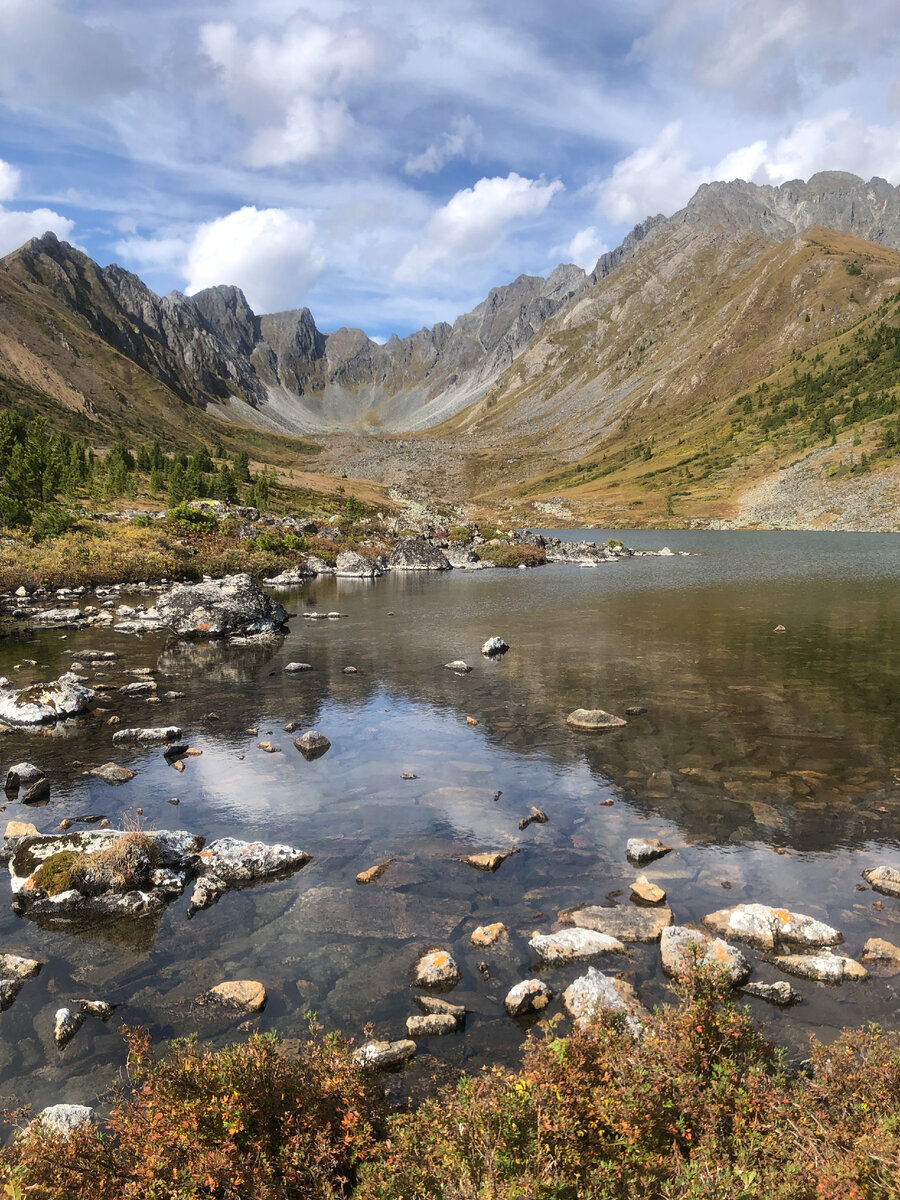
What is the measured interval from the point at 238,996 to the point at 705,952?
7.50 m

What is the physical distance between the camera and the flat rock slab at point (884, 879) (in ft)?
41.5

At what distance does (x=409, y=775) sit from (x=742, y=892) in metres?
9.69

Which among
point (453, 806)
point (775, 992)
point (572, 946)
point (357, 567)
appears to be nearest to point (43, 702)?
point (453, 806)

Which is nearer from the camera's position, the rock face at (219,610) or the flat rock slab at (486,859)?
the flat rock slab at (486,859)

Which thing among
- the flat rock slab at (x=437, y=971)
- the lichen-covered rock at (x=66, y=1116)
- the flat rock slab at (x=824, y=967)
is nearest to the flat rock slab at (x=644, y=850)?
the flat rock slab at (x=824, y=967)

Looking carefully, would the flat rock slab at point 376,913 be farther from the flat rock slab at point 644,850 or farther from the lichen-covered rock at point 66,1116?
the lichen-covered rock at point 66,1116

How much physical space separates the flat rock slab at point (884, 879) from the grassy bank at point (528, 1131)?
22.1ft

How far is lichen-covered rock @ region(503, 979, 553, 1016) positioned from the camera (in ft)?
31.6

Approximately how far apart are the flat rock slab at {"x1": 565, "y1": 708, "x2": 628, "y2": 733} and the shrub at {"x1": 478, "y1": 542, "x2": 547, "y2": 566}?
210 ft

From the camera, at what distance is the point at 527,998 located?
970cm

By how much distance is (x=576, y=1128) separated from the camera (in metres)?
6.07

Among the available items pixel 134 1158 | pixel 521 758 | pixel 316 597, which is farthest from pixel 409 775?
pixel 316 597

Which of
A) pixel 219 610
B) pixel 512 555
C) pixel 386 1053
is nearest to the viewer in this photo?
pixel 386 1053

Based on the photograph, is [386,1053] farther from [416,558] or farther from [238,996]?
[416,558]
